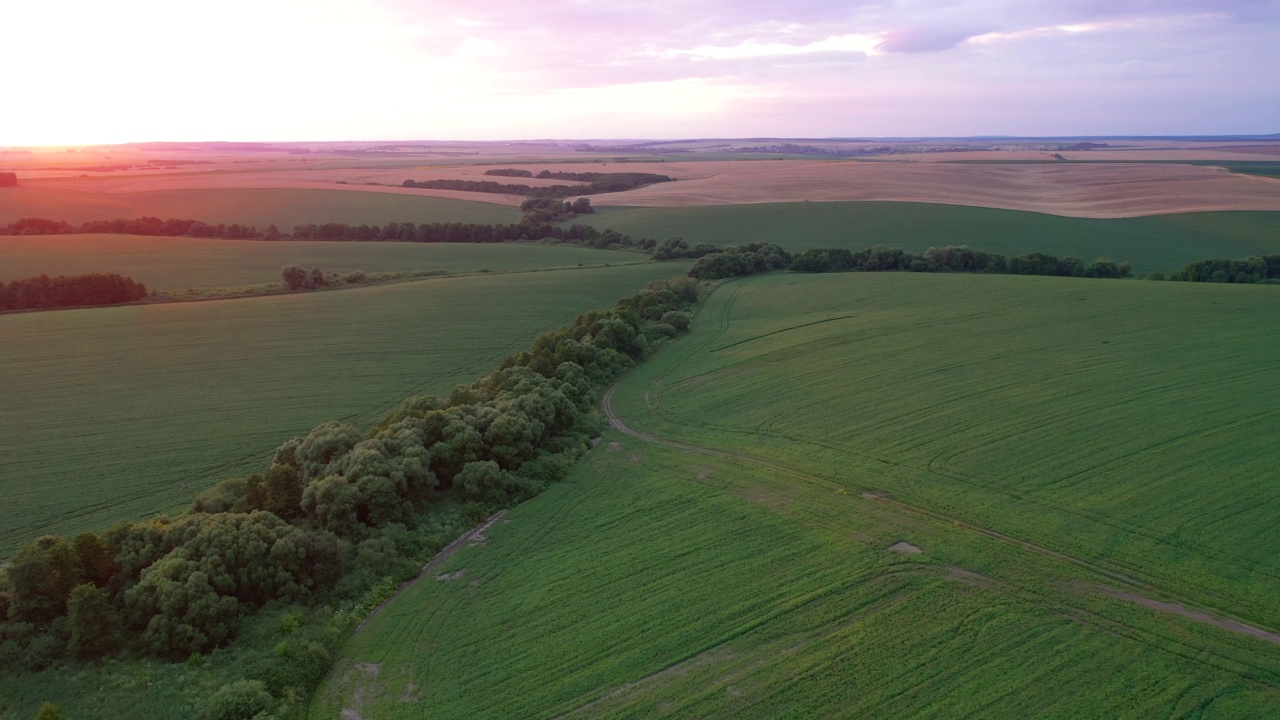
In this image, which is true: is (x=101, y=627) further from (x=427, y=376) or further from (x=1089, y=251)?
(x=1089, y=251)

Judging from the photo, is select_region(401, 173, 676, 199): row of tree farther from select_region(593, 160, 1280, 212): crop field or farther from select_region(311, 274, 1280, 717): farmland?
select_region(311, 274, 1280, 717): farmland

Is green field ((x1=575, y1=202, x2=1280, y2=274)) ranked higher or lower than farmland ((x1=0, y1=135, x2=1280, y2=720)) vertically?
higher

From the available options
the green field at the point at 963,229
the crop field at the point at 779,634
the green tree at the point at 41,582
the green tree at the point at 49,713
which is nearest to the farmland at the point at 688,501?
the crop field at the point at 779,634

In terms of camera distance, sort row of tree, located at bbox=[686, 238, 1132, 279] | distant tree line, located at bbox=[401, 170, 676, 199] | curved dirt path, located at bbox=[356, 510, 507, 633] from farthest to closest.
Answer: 1. distant tree line, located at bbox=[401, 170, 676, 199]
2. row of tree, located at bbox=[686, 238, 1132, 279]
3. curved dirt path, located at bbox=[356, 510, 507, 633]

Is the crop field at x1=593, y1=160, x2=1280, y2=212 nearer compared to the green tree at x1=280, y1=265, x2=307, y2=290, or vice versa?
the green tree at x1=280, y1=265, x2=307, y2=290

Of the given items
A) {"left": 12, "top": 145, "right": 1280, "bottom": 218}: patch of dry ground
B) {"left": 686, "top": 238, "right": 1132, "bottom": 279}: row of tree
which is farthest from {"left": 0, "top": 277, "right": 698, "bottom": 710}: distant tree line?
{"left": 12, "top": 145, "right": 1280, "bottom": 218}: patch of dry ground

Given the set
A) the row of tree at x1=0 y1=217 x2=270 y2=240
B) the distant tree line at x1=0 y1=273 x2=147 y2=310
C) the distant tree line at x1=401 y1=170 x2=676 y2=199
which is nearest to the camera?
the distant tree line at x1=0 y1=273 x2=147 y2=310
